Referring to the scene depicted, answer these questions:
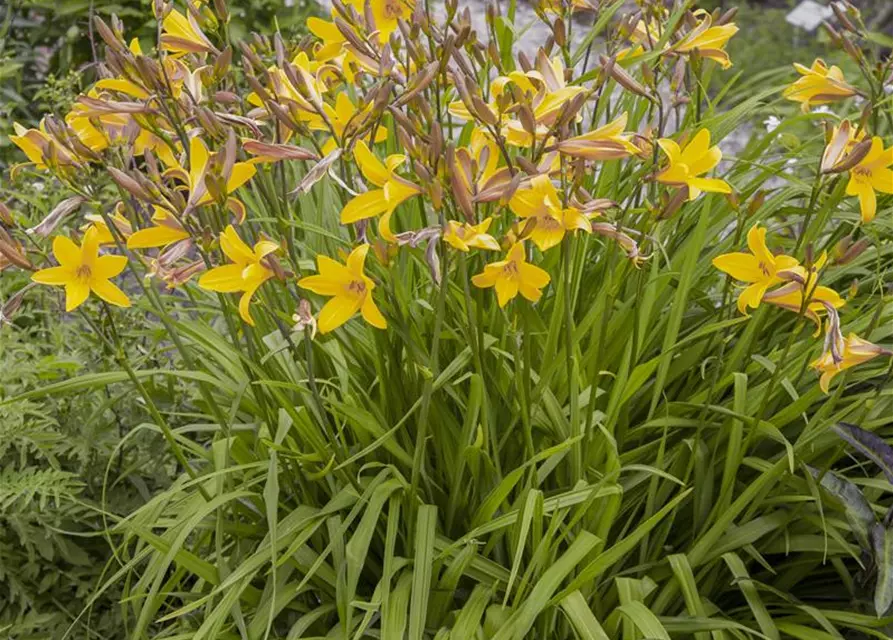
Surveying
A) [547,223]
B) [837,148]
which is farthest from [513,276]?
[837,148]

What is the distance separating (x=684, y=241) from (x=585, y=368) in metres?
0.47

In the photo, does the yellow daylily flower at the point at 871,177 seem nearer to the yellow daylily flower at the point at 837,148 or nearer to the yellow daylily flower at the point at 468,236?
the yellow daylily flower at the point at 837,148

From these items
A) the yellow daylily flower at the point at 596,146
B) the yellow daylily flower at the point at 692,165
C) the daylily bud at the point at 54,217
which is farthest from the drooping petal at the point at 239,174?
the yellow daylily flower at the point at 692,165

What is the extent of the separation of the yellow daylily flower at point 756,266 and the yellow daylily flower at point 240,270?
24.9 inches

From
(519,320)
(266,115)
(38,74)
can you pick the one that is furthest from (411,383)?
(38,74)

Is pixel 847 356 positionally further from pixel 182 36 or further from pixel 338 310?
pixel 182 36

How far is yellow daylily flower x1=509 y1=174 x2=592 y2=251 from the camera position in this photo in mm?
1445

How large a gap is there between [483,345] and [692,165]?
435 mm

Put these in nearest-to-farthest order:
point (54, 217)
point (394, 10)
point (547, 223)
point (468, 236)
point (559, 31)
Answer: point (468, 236), point (547, 223), point (54, 217), point (394, 10), point (559, 31)

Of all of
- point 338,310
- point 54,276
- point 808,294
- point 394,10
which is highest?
point 394,10

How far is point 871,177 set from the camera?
170 centimetres

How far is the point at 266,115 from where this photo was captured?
5.59 feet

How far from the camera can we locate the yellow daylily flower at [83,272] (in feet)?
5.10

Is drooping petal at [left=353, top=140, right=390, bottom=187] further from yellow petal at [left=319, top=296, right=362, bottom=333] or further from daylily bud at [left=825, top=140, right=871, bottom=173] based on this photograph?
daylily bud at [left=825, top=140, right=871, bottom=173]
